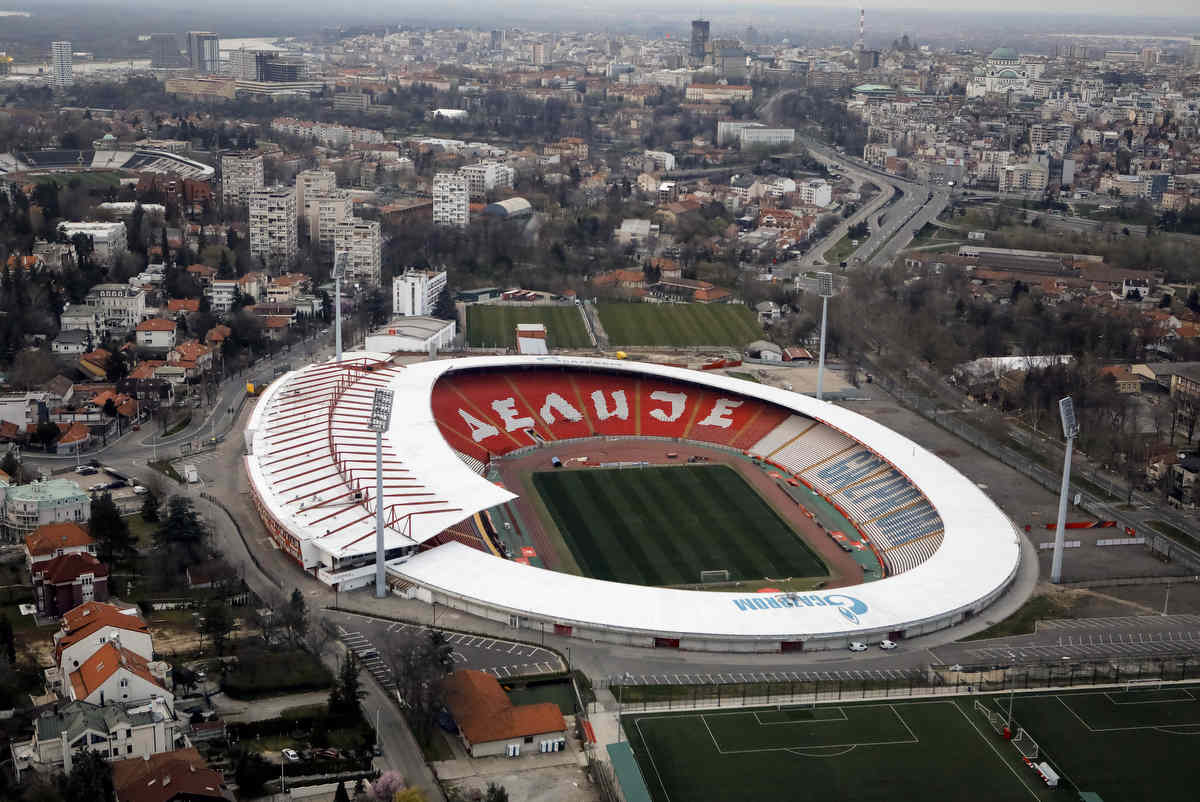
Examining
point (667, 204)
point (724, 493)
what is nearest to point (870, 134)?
point (667, 204)

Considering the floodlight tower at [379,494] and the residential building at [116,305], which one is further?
the residential building at [116,305]

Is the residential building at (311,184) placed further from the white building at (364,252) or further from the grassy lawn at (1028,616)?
the grassy lawn at (1028,616)

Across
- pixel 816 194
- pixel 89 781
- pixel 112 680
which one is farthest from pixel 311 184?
pixel 89 781

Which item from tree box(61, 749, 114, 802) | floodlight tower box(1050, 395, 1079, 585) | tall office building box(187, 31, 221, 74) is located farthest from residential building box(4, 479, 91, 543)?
tall office building box(187, 31, 221, 74)

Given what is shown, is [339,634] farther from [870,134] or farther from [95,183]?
[870,134]

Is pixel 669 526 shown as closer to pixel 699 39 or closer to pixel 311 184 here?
pixel 311 184

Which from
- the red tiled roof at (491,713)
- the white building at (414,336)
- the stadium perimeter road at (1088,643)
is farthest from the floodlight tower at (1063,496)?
the white building at (414,336)
